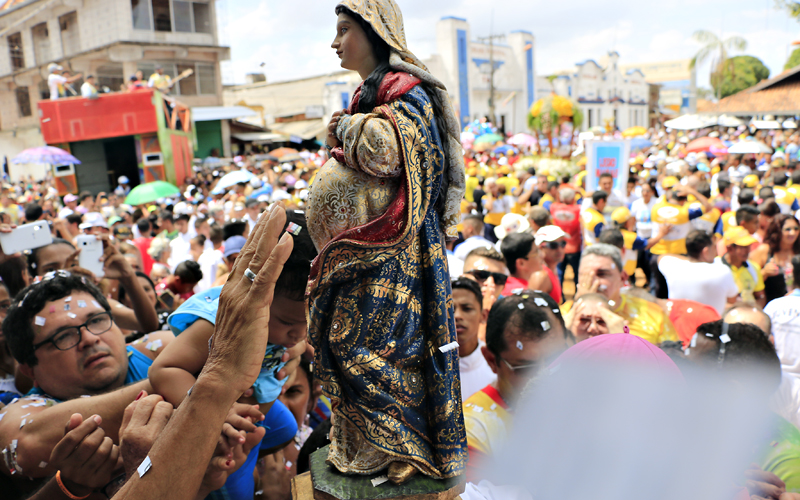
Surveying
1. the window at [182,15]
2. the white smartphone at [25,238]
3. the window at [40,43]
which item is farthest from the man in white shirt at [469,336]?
the window at [40,43]

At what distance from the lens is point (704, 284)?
488cm

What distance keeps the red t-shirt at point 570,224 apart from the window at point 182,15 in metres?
25.4

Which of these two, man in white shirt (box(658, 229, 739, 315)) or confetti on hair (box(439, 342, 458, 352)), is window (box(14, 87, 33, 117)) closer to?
man in white shirt (box(658, 229, 739, 315))

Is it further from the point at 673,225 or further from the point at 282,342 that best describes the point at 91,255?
the point at 673,225

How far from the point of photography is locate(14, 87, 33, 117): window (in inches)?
1115

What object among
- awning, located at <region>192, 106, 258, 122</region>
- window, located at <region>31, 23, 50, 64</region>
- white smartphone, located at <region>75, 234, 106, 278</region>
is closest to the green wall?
awning, located at <region>192, 106, 258, 122</region>

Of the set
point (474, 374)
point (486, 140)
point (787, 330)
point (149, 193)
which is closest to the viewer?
point (474, 374)

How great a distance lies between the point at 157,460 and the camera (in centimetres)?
142

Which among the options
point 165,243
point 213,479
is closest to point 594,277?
point 213,479

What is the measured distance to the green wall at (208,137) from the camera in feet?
89.6

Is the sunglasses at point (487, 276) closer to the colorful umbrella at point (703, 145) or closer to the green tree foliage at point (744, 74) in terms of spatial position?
the colorful umbrella at point (703, 145)

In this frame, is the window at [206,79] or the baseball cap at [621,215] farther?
the window at [206,79]

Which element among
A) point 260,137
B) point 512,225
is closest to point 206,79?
point 260,137

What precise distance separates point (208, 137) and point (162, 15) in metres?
6.10
